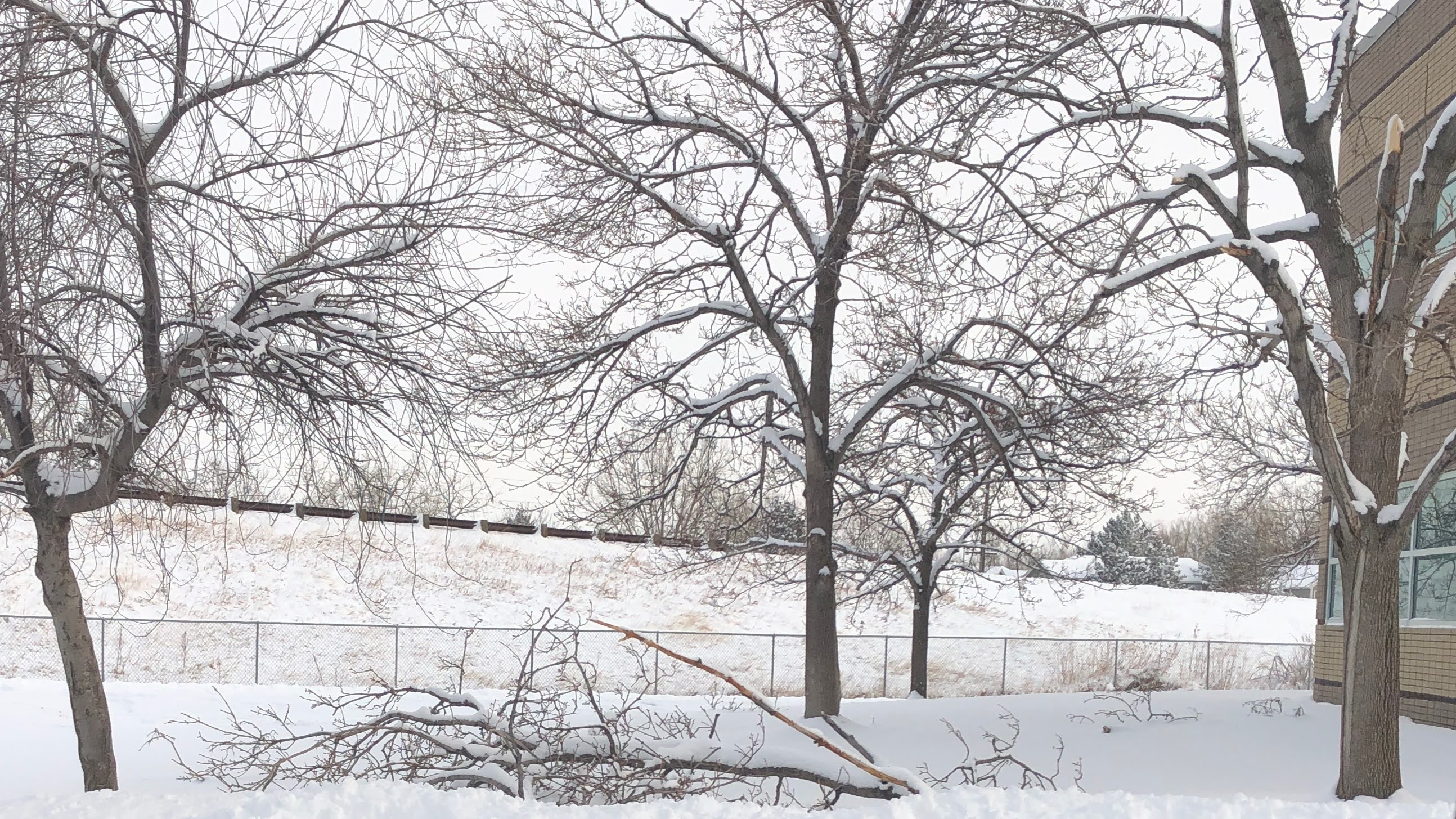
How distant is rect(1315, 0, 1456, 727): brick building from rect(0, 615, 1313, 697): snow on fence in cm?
700

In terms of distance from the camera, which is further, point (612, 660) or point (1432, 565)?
point (612, 660)

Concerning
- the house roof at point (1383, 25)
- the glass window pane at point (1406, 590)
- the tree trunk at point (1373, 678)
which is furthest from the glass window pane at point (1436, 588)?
the house roof at point (1383, 25)

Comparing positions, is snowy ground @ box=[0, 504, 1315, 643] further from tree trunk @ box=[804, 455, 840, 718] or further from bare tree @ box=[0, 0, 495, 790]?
bare tree @ box=[0, 0, 495, 790]

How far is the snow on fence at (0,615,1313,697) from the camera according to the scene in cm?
2366

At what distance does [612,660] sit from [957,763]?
16817mm

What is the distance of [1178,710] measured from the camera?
Answer: 15.1m

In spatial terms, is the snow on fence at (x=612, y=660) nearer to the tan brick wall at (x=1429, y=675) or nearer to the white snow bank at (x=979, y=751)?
the white snow bank at (x=979, y=751)

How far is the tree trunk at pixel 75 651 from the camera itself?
336 inches

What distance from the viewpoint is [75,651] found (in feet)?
28.1

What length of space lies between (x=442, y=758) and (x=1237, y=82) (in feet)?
26.9

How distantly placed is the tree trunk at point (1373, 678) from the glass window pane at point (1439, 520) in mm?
6824

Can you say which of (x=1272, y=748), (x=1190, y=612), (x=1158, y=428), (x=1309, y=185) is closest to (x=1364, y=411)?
(x=1309, y=185)

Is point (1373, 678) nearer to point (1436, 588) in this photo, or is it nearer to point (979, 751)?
point (979, 751)

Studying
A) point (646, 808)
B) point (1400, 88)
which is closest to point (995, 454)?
point (1400, 88)
